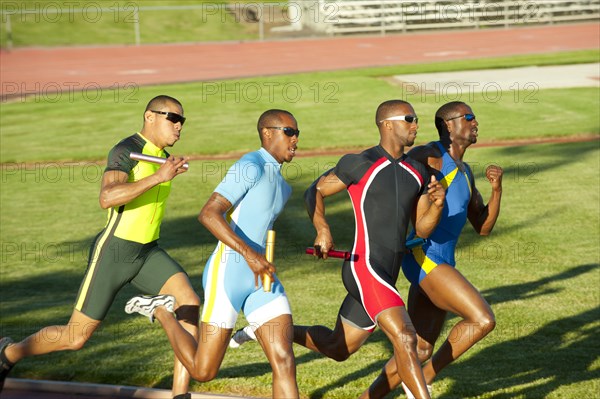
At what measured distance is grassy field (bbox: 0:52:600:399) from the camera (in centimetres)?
927

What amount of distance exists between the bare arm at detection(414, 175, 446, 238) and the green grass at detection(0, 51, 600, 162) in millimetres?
13551

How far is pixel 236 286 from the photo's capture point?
7.24m

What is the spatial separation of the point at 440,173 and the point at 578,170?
10468 millimetres

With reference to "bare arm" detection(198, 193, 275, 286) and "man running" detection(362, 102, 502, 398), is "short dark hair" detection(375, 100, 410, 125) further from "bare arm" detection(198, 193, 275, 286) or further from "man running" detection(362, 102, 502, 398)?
"bare arm" detection(198, 193, 275, 286)

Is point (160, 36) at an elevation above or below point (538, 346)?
above

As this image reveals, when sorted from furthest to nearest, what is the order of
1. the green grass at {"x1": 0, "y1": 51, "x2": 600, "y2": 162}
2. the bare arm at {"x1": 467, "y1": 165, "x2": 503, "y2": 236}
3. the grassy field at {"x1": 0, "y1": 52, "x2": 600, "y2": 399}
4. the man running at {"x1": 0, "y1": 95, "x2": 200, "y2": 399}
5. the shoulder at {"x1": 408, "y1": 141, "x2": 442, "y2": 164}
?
the green grass at {"x1": 0, "y1": 51, "x2": 600, "y2": 162}, the grassy field at {"x1": 0, "y1": 52, "x2": 600, "y2": 399}, the bare arm at {"x1": 467, "y1": 165, "x2": 503, "y2": 236}, the shoulder at {"x1": 408, "y1": 141, "x2": 442, "y2": 164}, the man running at {"x1": 0, "y1": 95, "x2": 200, "y2": 399}

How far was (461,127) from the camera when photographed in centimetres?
827

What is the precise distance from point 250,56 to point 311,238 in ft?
78.9

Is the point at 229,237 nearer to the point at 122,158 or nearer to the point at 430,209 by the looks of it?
the point at 122,158

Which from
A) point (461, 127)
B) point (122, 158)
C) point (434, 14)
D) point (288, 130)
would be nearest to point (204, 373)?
point (122, 158)

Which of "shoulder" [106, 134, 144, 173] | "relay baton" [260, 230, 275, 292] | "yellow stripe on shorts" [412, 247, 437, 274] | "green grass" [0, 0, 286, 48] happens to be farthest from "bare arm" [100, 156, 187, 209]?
"green grass" [0, 0, 286, 48]

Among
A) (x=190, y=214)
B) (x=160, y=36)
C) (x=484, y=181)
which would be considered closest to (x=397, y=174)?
(x=190, y=214)

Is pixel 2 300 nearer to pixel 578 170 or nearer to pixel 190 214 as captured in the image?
pixel 190 214

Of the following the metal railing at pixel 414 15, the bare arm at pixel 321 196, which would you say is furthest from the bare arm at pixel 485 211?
the metal railing at pixel 414 15
